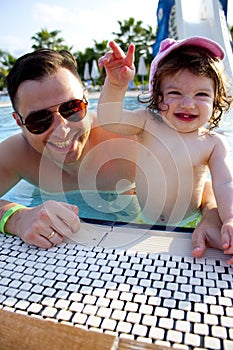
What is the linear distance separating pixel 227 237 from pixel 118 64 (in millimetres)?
995

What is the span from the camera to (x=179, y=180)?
1845 millimetres

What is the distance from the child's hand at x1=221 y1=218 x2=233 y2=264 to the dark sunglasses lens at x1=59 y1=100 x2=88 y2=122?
3.47ft

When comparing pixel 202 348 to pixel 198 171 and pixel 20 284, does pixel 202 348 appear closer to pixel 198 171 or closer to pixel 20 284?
pixel 20 284

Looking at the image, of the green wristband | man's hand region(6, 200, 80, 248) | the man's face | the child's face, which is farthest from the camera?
the man's face

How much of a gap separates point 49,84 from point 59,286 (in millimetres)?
1169

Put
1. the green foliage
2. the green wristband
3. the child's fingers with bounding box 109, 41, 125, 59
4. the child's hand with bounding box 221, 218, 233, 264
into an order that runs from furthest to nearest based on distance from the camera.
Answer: the green foliage
the child's fingers with bounding box 109, 41, 125, 59
the green wristband
the child's hand with bounding box 221, 218, 233, 264

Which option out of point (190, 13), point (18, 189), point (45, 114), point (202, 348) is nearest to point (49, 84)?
point (45, 114)

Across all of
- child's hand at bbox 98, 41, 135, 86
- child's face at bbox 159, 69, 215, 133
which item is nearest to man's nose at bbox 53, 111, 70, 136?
child's hand at bbox 98, 41, 135, 86

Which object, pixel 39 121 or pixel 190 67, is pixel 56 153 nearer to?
pixel 39 121

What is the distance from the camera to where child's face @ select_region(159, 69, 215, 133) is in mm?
1660

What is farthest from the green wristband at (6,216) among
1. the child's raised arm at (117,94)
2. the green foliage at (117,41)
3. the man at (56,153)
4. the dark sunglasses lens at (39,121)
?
the green foliage at (117,41)

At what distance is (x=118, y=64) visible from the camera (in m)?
1.62

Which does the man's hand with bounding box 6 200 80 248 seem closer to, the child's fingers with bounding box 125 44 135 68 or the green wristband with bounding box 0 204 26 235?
the green wristband with bounding box 0 204 26 235

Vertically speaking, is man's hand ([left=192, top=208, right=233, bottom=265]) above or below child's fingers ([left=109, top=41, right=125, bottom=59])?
below
